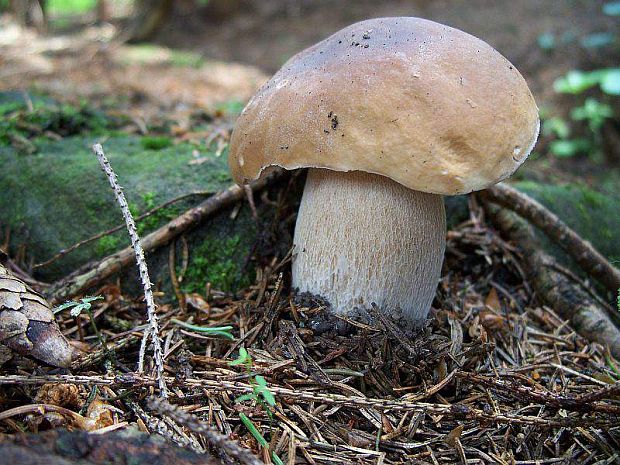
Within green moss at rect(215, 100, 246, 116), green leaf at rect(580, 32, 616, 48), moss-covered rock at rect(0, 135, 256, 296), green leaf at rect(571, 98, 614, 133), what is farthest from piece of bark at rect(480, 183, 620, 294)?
green leaf at rect(580, 32, 616, 48)

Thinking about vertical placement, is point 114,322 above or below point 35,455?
below

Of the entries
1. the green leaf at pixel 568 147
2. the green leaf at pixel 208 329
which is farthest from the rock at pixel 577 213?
the green leaf at pixel 568 147

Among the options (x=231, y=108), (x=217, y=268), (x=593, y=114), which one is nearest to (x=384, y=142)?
(x=217, y=268)

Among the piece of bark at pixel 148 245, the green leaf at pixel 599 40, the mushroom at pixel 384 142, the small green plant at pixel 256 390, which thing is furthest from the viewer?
the green leaf at pixel 599 40

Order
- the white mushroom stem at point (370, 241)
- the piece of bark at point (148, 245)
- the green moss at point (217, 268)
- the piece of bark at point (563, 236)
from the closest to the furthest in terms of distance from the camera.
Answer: the white mushroom stem at point (370, 241) → the piece of bark at point (148, 245) → the green moss at point (217, 268) → the piece of bark at point (563, 236)

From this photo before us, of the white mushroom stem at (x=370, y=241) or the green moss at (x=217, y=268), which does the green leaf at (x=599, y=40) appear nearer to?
the white mushroom stem at (x=370, y=241)

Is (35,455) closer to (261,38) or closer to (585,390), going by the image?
(585,390)

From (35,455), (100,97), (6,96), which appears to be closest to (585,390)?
(35,455)
